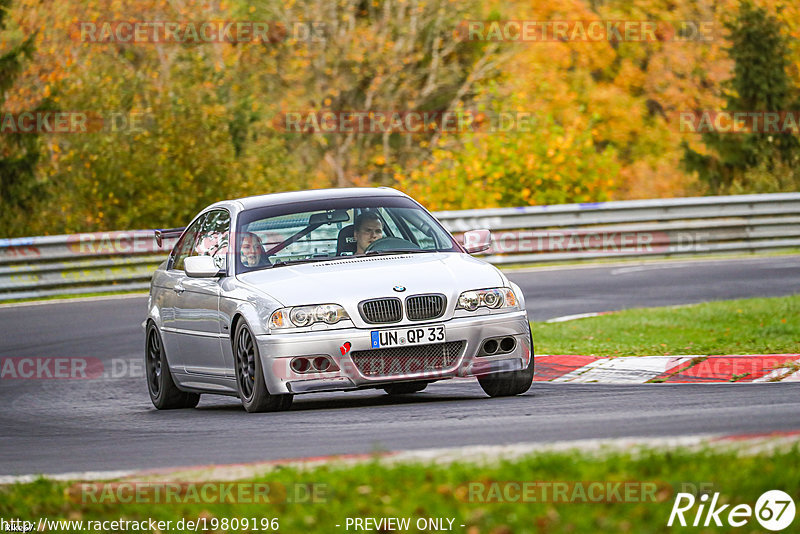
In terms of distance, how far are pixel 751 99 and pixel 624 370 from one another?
22678 millimetres

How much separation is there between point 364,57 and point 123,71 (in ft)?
33.1

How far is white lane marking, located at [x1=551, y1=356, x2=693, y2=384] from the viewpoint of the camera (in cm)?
1177

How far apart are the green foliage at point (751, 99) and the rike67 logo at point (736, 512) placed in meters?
27.1

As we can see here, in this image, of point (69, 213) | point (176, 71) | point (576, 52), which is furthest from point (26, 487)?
point (576, 52)

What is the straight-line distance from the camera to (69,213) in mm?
28359

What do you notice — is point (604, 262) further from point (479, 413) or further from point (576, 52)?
point (576, 52)

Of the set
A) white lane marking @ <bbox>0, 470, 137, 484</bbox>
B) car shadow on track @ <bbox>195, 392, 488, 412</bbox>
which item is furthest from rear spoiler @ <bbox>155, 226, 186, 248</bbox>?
white lane marking @ <bbox>0, 470, 137, 484</bbox>

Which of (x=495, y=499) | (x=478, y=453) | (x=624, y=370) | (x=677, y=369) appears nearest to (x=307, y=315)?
(x=478, y=453)

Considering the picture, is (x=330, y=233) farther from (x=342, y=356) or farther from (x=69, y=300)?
(x=69, y=300)

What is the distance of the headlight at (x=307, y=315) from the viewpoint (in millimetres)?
9758

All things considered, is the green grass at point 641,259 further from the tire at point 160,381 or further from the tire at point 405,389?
the tire at point 405,389

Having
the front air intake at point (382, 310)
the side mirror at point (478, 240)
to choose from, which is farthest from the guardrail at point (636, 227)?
the front air intake at point (382, 310)

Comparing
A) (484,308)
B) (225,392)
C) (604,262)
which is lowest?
(604,262)

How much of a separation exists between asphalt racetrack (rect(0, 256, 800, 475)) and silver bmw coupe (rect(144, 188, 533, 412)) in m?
0.25
